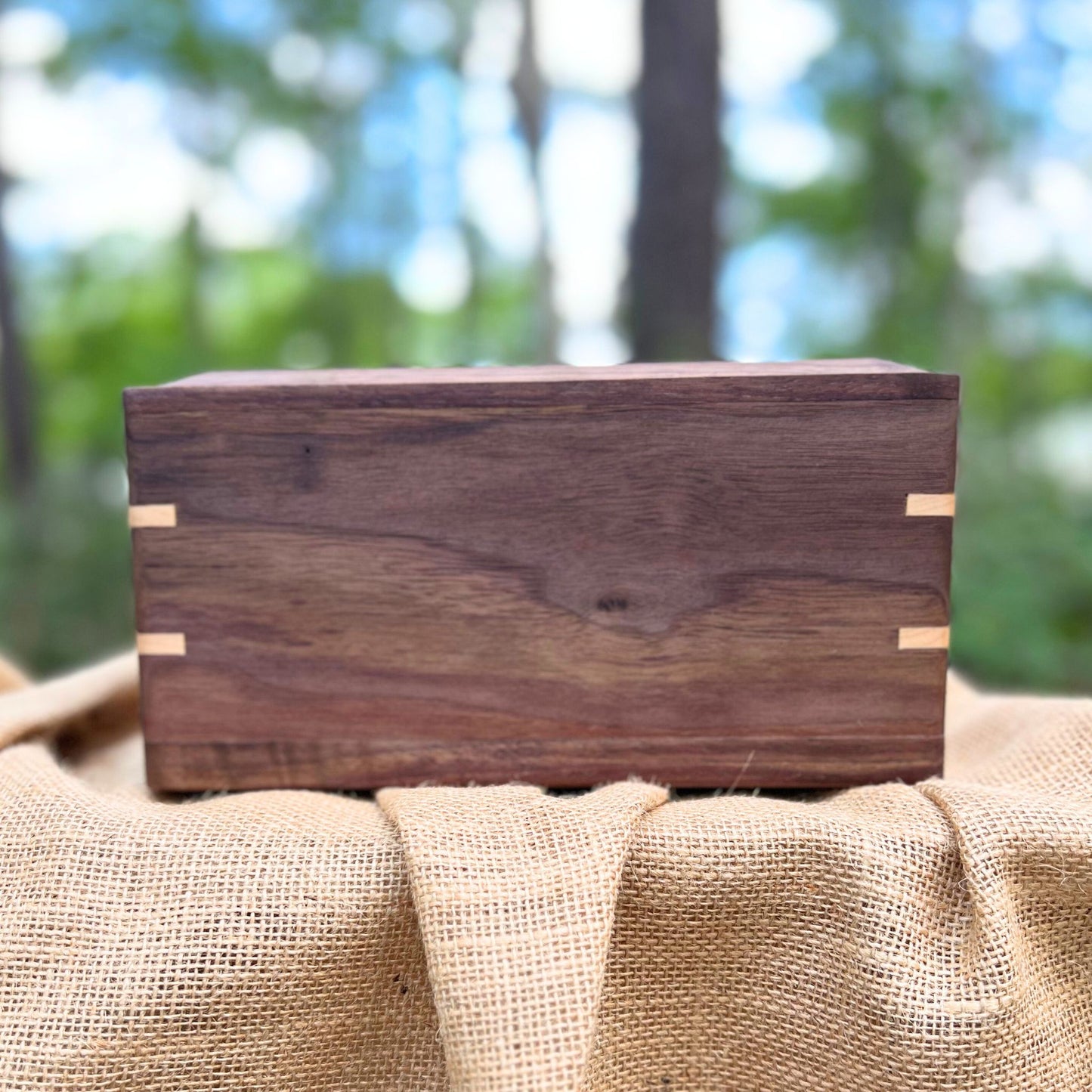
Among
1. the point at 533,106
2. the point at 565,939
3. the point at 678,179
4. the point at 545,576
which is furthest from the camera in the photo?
the point at 533,106

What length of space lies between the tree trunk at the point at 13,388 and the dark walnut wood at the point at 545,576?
4.09 metres

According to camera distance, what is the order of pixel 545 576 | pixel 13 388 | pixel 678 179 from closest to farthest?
pixel 545 576, pixel 678 179, pixel 13 388

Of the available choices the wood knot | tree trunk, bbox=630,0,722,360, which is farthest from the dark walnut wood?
tree trunk, bbox=630,0,722,360

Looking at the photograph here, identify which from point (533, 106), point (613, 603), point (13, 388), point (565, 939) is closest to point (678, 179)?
point (613, 603)

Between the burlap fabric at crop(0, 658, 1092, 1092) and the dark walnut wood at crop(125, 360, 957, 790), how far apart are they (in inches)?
3.9

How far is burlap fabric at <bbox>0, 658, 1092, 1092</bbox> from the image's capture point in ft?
2.37

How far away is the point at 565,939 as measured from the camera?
2.33 ft

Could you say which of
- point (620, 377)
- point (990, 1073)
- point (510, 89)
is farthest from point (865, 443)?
point (510, 89)

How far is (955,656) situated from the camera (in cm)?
307

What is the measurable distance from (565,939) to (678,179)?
2.28m

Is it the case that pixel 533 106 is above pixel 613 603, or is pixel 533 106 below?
above

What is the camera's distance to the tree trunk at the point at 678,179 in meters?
2.62

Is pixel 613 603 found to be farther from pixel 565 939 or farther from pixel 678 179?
pixel 678 179

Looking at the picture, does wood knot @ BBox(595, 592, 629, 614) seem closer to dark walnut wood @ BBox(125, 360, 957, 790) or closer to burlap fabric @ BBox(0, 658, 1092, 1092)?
dark walnut wood @ BBox(125, 360, 957, 790)
